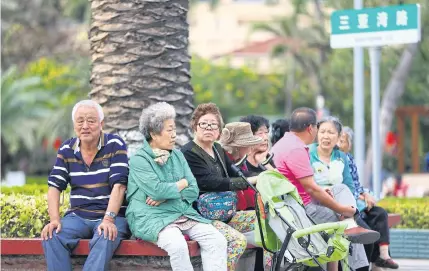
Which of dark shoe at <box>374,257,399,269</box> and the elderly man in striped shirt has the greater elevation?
the elderly man in striped shirt

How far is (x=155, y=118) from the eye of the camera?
8797mm

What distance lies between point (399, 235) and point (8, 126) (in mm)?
32476

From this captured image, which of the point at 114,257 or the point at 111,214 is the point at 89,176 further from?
the point at 114,257

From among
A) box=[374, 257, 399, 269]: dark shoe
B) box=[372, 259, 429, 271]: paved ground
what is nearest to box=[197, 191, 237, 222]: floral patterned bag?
box=[374, 257, 399, 269]: dark shoe

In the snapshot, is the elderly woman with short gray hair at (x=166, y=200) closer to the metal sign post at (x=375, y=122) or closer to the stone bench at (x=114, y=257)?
the stone bench at (x=114, y=257)

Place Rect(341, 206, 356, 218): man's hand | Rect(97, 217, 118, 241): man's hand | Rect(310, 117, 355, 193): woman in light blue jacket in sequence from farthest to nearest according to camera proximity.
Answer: Rect(310, 117, 355, 193): woman in light blue jacket → Rect(341, 206, 356, 218): man's hand → Rect(97, 217, 118, 241): man's hand

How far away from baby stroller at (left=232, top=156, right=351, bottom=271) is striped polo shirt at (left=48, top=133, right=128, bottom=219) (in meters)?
1.10

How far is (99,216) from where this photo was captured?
28.7 ft

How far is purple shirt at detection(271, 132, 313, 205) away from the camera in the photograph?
965cm

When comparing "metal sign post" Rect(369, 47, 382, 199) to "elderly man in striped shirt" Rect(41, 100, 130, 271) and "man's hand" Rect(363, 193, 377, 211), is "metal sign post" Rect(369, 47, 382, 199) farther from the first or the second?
"elderly man in striped shirt" Rect(41, 100, 130, 271)

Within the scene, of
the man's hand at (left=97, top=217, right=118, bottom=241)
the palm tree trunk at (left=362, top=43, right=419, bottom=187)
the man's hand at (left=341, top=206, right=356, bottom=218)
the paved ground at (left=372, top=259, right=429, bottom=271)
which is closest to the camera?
the man's hand at (left=97, top=217, right=118, bottom=241)

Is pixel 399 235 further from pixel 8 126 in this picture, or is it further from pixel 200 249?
pixel 8 126

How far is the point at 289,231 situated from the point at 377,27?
683 centimetres

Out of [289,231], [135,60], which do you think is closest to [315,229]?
[289,231]
